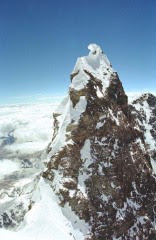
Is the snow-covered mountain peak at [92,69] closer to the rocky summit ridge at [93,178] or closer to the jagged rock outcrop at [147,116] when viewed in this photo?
the rocky summit ridge at [93,178]

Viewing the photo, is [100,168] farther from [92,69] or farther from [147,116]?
[147,116]

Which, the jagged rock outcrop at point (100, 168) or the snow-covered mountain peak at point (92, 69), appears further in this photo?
the snow-covered mountain peak at point (92, 69)

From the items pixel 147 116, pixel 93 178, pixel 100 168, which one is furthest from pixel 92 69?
pixel 147 116

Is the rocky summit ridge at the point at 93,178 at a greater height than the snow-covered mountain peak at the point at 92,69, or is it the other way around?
the snow-covered mountain peak at the point at 92,69

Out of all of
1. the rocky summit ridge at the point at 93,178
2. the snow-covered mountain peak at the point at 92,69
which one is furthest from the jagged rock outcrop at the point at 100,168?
the snow-covered mountain peak at the point at 92,69

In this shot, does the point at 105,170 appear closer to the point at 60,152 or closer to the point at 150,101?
the point at 60,152

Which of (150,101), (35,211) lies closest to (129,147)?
(35,211)
